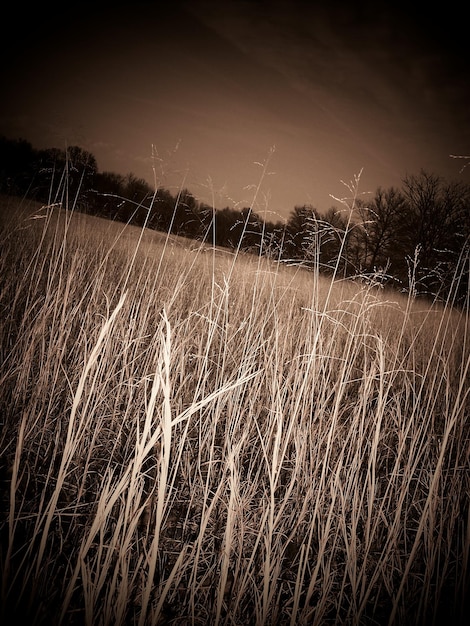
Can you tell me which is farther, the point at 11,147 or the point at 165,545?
the point at 11,147

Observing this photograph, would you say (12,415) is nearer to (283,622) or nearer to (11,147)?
(283,622)

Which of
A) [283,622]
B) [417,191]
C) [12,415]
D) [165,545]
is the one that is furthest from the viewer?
[417,191]

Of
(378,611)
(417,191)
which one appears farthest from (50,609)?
(417,191)

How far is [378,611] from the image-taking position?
3.02ft

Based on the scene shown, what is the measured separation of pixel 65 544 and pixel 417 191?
24.4 m

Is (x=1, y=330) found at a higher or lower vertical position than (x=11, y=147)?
lower

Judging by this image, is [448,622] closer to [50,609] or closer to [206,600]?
[206,600]

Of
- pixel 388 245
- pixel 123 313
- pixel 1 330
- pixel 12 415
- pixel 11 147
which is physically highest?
pixel 388 245

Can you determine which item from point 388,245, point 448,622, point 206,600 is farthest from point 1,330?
point 388,245

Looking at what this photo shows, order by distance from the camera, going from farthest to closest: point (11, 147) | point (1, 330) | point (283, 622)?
point (11, 147)
point (1, 330)
point (283, 622)

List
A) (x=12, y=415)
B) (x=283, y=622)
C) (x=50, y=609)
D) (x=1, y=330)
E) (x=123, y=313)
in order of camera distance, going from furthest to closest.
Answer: (x=123, y=313) < (x=1, y=330) < (x=12, y=415) < (x=283, y=622) < (x=50, y=609)

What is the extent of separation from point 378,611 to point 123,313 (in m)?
1.75

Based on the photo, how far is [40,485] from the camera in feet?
3.46

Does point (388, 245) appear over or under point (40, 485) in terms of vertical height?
over
